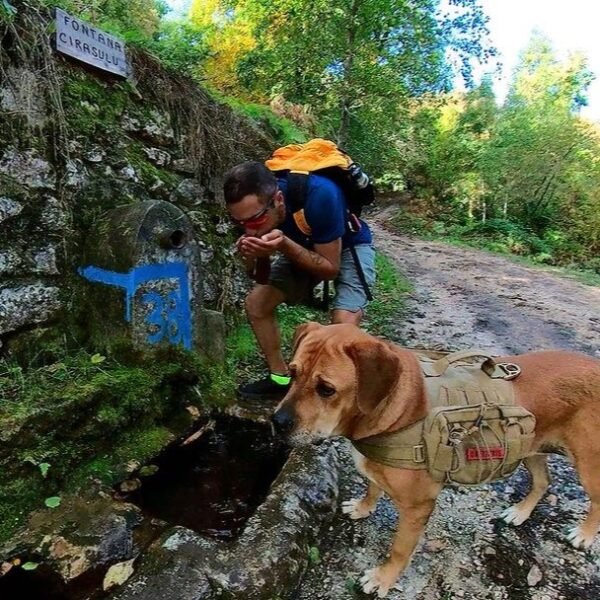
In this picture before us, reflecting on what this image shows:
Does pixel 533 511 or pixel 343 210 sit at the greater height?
pixel 343 210

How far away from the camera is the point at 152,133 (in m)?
4.72

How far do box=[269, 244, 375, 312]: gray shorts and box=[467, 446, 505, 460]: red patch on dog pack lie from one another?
65.5 inches

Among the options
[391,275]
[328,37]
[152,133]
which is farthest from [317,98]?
[152,133]

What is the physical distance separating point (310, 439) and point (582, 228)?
19.9 metres

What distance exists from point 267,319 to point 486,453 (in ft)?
7.24

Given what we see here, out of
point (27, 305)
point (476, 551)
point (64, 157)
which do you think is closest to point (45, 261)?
point (27, 305)

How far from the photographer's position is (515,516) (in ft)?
10.3

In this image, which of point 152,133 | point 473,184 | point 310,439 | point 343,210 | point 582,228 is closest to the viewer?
point 310,439

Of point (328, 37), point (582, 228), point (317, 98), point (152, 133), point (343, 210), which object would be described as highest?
point (328, 37)

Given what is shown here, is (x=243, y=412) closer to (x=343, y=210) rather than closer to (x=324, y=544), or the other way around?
(x=324, y=544)

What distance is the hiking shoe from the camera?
14.0ft

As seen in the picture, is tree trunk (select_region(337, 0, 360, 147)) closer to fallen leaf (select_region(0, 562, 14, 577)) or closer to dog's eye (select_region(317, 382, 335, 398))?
dog's eye (select_region(317, 382, 335, 398))

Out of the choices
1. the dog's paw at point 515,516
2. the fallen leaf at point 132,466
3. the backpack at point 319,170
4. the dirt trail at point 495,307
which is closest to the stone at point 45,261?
the fallen leaf at point 132,466

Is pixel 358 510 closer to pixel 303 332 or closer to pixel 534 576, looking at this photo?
pixel 534 576
